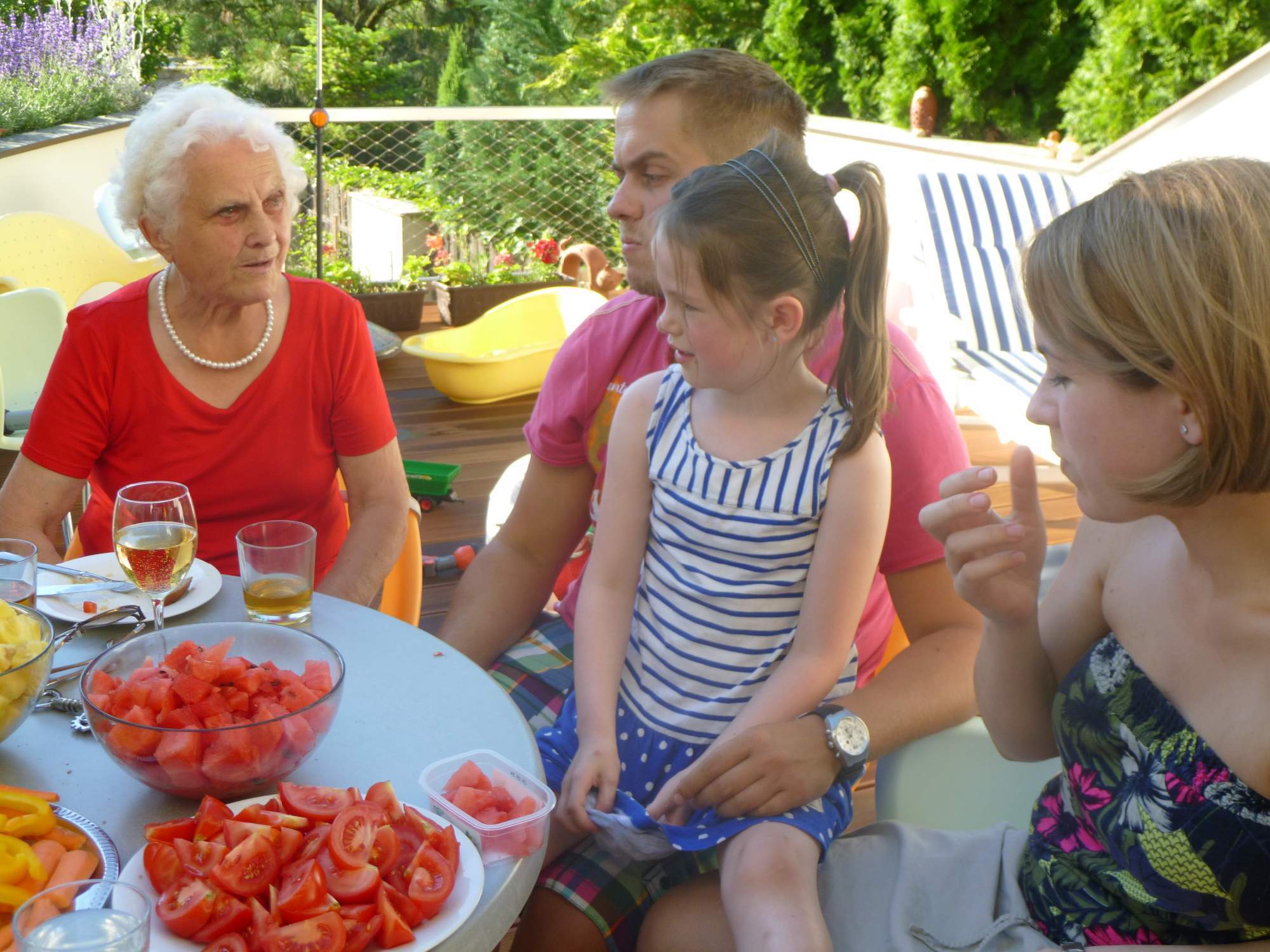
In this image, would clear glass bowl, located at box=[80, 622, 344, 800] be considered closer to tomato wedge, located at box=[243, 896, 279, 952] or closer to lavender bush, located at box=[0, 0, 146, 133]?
tomato wedge, located at box=[243, 896, 279, 952]

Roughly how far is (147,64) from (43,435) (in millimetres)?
10591

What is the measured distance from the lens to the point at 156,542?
1317 mm

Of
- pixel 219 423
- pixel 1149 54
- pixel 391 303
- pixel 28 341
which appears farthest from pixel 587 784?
pixel 1149 54

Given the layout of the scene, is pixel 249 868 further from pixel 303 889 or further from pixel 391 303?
pixel 391 303

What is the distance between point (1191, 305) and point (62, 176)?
22.2 ft

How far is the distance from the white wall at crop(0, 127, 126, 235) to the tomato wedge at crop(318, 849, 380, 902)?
233 inches

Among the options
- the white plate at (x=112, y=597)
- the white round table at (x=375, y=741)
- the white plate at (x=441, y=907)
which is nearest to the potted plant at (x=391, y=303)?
the white plate at (x=112, y=597)

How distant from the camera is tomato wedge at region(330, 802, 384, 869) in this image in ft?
2.89

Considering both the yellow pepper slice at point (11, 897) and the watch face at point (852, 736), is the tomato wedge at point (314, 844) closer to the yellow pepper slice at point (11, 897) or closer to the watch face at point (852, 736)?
the yellow pepper slice at point (11, 897)

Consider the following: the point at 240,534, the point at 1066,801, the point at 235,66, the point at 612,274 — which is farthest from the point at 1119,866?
the point at 235,66

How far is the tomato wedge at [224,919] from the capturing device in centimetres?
85

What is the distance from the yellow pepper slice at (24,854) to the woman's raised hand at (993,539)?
2.76 feet

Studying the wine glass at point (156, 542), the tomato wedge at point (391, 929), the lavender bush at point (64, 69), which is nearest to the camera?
the tomato wedge at point (391, 929)

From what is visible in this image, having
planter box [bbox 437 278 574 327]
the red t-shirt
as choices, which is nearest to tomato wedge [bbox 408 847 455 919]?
the red t-shirt
